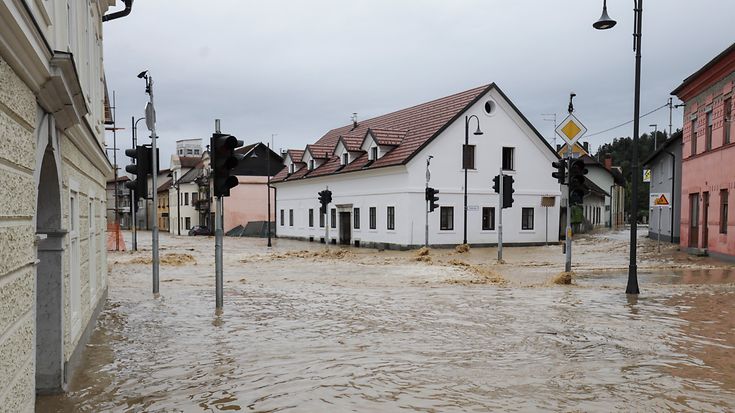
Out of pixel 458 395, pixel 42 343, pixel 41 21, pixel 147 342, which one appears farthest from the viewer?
pixel 147 342

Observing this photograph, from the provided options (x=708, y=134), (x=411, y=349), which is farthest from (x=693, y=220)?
(x=411, y=349)

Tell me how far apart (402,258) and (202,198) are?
42823 millimetres

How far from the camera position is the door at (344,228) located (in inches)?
1574

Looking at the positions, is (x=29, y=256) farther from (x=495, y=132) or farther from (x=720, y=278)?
(x=495, y=132)

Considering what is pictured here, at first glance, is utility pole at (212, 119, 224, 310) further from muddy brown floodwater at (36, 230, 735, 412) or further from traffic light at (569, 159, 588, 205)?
traffic light at (569, 159, 588, 205)

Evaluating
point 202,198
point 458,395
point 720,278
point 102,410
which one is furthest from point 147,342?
point 202,198

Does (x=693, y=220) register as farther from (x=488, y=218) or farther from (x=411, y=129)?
(x=411, y=129)

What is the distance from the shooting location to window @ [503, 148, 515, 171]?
36.4 m

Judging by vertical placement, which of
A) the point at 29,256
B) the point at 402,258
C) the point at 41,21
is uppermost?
the point at 41,21

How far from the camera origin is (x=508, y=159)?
36.6 metres

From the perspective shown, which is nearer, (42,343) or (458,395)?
(42,343)

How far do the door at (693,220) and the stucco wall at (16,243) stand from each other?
98.1 feet

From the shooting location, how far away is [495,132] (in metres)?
35.8

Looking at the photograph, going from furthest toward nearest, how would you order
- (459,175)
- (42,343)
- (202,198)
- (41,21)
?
1. (202,198)
2. (459,175)
3. (42,343)
4. (41,21)
